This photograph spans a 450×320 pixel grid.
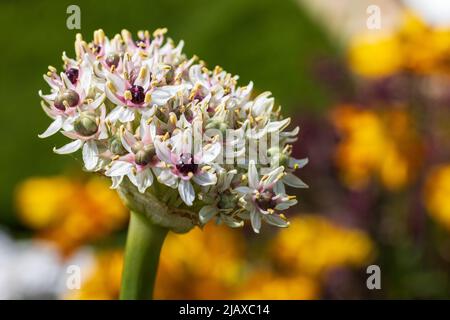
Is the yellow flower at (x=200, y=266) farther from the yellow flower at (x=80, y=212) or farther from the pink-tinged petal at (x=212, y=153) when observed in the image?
the pink-tinged petal at (x=212, y=153)

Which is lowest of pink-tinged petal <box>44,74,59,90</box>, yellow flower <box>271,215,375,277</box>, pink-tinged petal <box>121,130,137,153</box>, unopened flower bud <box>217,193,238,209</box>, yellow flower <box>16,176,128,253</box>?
unopened flower bud <box>217,193,238,209</box>

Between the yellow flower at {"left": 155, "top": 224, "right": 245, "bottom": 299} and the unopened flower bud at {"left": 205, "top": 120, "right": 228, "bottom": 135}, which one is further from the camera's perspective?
the yellow flower at {"left": 155, "top": 224, "right": 245, "bottom": 299}

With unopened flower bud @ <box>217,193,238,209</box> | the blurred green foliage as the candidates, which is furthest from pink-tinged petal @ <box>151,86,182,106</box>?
the blurred green foliage

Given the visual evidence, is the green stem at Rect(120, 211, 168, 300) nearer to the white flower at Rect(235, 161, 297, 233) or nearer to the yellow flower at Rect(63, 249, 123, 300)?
the white flower at Rect(235, 161, 297, 233)

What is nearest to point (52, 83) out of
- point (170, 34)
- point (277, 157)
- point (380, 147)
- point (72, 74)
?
point (72, 74)

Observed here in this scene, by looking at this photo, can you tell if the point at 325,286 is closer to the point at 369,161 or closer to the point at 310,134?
the point at 369,161

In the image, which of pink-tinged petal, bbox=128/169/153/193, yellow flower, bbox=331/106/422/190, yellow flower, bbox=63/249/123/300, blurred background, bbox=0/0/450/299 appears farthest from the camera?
yellow flower, bbox=331/106/422/190

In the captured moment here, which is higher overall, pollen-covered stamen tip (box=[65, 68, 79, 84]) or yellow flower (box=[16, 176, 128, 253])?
yellow flower (box=[16, 176, 128, 253])
